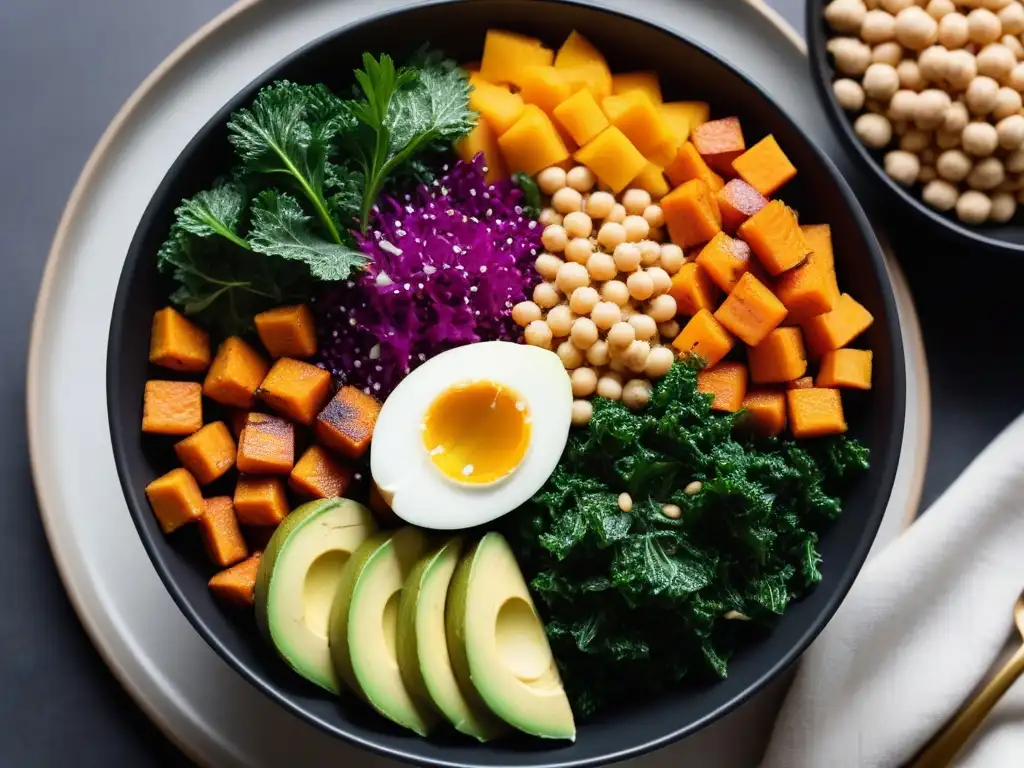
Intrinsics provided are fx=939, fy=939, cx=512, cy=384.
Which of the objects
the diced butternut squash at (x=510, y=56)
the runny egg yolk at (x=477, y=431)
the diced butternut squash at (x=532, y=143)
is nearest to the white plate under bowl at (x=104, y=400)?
the diced butternut squash at (x=510, y=56)

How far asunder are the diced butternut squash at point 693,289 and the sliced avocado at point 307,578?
83 cm

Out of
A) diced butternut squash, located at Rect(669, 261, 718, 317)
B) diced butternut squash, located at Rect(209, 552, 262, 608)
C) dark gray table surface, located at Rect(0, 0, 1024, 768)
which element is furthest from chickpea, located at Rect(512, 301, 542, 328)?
dark gray table surface, located at Rect(0, 0, 1024, 768)

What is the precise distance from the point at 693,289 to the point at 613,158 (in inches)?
13.4

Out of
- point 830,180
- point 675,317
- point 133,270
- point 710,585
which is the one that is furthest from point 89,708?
point 830,180

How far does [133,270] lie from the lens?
1877 mm

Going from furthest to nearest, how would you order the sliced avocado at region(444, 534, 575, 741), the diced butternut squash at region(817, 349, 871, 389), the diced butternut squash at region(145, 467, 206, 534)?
the diced butternut squash at region(817, 349, 871, 389) → the diced butternut squash at region(145, 467, 206, 534) → the sliced avocado at region(444, 534, 575, 741)

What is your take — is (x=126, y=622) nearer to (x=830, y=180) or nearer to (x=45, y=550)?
(x=45, y=550)

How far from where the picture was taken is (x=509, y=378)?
1.96 metres

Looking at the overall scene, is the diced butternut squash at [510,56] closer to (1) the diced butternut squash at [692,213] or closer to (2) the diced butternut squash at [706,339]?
(1) the diced butternut squash at [692,213]

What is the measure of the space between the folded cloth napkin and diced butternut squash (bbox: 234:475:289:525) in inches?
46.1

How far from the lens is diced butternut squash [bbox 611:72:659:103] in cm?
214

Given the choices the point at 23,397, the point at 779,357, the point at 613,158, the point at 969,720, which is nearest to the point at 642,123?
the point at 613,158

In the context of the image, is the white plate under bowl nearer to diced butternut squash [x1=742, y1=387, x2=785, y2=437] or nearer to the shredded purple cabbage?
diced butternut squash [x1=742, y1=387, x2=785, y2=437]

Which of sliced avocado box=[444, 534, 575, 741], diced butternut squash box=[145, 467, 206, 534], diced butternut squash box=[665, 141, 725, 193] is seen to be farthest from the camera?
diced butternut squash box=[665, 141, 725, 193]
